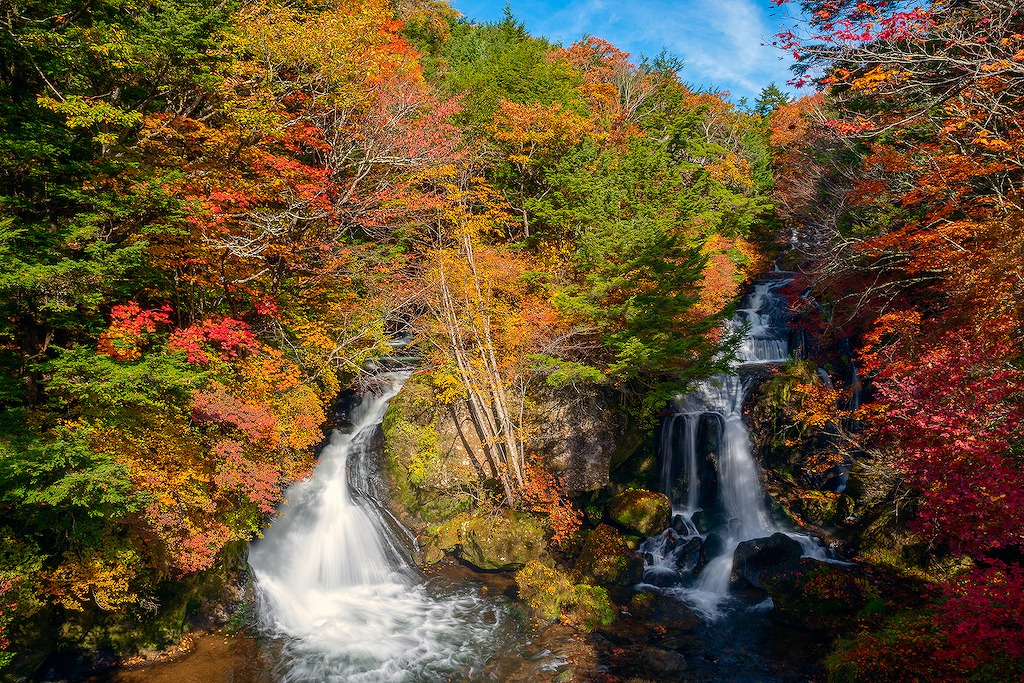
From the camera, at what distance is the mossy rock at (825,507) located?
15328mm

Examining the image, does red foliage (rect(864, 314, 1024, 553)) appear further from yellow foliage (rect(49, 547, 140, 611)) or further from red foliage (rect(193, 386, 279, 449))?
yellow foliage (rect(49, 547, 140, 611))

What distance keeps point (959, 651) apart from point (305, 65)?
21526 millimetres

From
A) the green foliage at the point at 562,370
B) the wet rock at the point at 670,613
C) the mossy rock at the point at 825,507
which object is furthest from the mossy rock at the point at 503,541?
the mossy rock at the point at 825,507

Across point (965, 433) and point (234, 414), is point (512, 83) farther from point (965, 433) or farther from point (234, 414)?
point (965, 433)

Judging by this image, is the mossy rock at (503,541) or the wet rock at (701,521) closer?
the mossy rock at (503,541)

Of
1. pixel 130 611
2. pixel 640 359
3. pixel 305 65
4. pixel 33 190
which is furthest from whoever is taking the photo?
pixel 305 65

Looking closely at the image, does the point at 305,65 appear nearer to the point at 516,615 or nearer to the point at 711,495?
the point at 516,615

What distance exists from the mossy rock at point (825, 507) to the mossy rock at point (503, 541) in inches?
345

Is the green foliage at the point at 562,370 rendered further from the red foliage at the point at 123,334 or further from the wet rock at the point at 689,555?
the red foliage at the point at 123,334

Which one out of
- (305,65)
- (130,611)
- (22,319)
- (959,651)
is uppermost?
(305,65)

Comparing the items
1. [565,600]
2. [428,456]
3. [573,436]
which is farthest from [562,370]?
[565,600]

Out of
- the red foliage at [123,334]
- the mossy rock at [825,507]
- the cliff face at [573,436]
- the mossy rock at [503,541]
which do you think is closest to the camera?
the red foliage at [123,334]

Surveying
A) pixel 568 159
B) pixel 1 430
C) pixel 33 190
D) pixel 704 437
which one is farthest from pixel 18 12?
pixel 704 437

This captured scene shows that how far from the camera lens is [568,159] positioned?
18797mm
